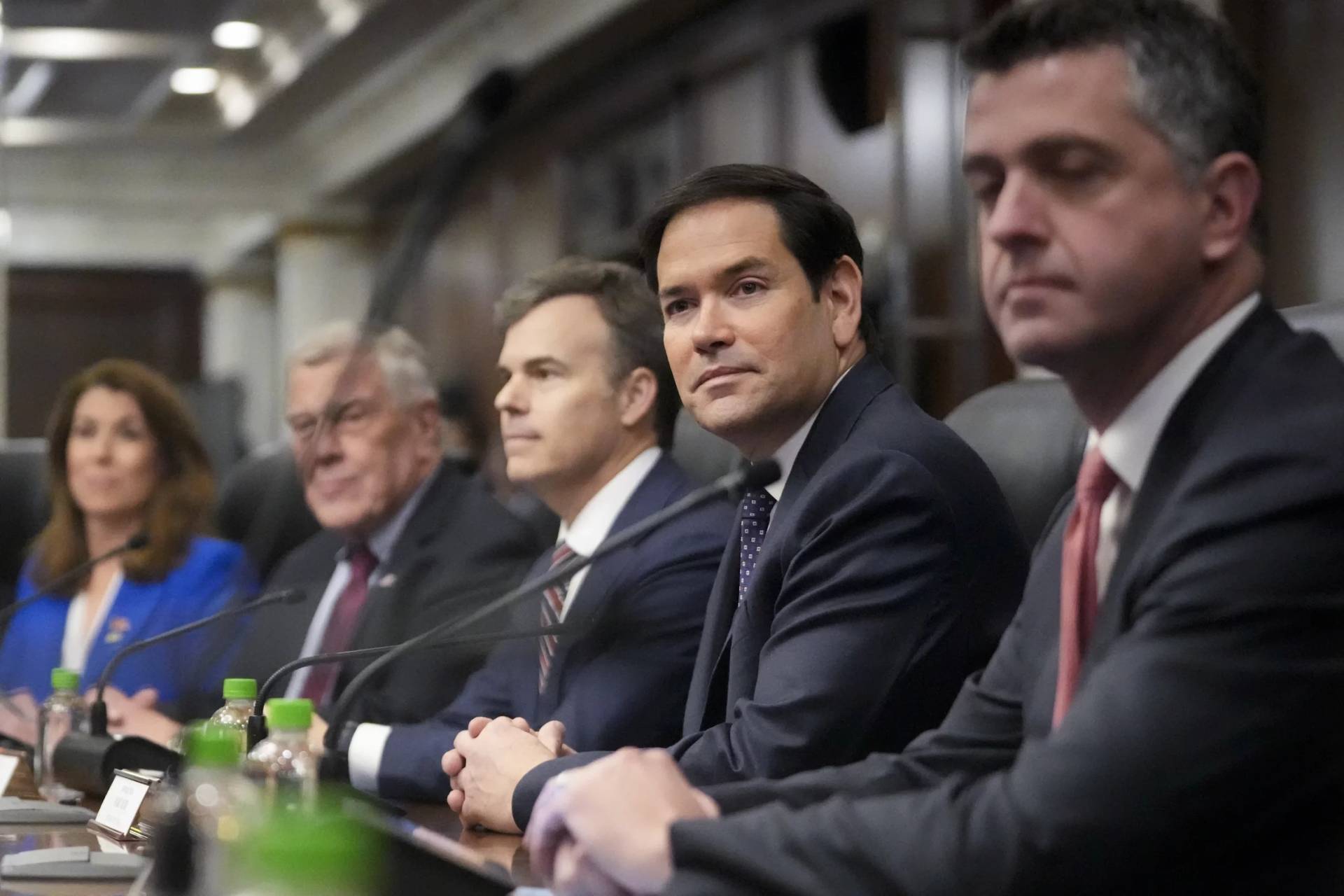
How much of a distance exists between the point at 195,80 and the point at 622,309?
22.1ft

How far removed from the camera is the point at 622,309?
2646mm

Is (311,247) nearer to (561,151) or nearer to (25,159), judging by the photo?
(25,159)

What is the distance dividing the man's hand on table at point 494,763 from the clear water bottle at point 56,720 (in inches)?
28.1

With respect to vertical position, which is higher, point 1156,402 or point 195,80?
point 195,80

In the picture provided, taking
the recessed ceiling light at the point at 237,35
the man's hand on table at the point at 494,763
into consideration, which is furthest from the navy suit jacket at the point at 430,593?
the recessed ceiling light at the point at 237,35

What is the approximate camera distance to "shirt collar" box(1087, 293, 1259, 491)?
1150 millimetres

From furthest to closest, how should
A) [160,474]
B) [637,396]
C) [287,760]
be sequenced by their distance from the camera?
[160,474], [637,396], [287,760]

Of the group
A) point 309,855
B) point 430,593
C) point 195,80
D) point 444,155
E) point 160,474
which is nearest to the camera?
point 309,855

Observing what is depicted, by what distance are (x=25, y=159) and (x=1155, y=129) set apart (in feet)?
33.8

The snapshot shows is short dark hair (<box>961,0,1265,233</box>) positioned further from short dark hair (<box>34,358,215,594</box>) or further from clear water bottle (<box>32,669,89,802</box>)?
short dark hair (<box>34,358,215,594</box>)

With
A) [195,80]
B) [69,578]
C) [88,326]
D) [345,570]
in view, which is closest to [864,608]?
[345,570]

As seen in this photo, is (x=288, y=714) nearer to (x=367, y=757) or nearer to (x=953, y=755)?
(x=953, y=755)

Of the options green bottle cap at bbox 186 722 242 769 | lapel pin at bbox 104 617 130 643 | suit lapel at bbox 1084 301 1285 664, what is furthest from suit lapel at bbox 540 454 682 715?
lapel pin at bbox 104 617 130 643

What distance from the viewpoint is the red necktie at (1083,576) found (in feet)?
3.91
